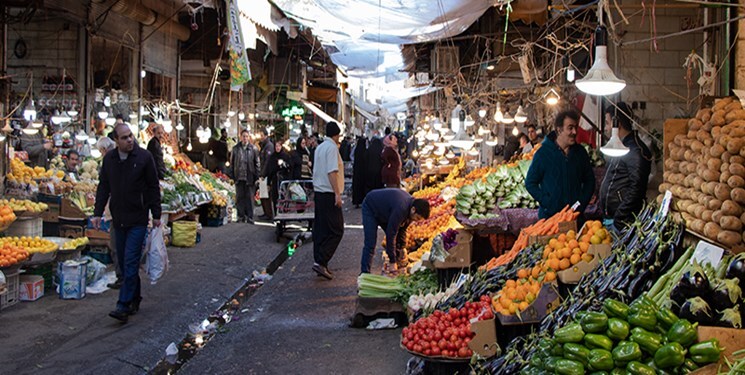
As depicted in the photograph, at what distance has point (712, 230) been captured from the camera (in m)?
3.98

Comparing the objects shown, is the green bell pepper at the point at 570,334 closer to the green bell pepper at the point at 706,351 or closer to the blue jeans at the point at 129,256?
the green bell pepper at the point at 706,351

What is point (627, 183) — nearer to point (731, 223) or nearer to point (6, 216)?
point (731, 223)

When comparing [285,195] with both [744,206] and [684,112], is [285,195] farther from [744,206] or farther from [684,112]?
[744,206]

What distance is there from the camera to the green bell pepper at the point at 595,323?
380cm

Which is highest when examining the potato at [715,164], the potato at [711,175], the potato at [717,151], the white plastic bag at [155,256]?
the potato at [717,151]

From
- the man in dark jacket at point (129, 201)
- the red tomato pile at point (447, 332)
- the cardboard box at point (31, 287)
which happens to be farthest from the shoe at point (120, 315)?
the red tomato pile at point (447, 332)

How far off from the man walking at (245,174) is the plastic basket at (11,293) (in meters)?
8.71

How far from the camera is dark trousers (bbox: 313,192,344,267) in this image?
10.1 metres

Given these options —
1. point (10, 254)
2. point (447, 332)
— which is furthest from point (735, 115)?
point (10, 254)

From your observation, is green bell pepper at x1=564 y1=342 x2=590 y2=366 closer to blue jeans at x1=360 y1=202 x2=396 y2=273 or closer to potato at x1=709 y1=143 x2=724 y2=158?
potato at x1=709 y1=143 x2=724 y2=158

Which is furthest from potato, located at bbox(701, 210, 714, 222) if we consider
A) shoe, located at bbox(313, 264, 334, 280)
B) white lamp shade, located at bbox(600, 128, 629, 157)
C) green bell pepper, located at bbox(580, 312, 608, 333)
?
shoe, located at bbox(313, 264, 334, 280)

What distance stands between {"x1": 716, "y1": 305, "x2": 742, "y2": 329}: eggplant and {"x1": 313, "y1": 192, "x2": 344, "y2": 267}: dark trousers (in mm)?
6884

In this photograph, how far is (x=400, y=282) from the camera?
823 centimetres

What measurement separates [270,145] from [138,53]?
4057mm
